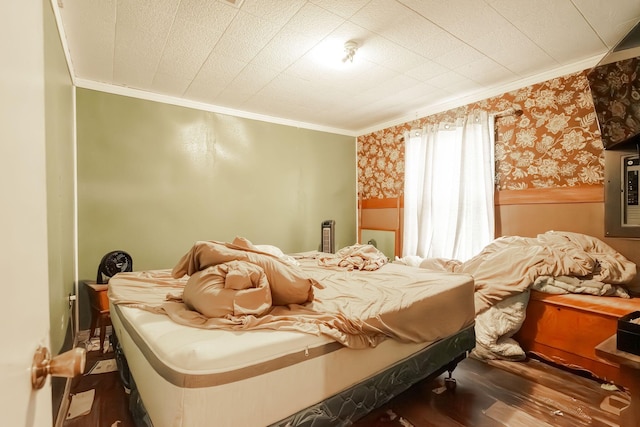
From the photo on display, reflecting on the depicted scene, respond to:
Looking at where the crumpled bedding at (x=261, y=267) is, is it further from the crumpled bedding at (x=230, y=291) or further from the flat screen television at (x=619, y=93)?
the flat screen television at (x=619, y=93)

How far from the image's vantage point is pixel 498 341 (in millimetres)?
2408

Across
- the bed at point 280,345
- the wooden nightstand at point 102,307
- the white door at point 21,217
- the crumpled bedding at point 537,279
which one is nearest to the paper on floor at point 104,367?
the wooden nightstand at point 102,307

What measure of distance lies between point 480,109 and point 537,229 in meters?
1.43

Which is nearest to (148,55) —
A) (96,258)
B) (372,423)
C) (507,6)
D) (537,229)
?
(96,258)

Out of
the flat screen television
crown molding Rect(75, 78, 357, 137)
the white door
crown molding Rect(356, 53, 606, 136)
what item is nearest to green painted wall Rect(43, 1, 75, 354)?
crown molding Rect(75, 78, 357, 137)

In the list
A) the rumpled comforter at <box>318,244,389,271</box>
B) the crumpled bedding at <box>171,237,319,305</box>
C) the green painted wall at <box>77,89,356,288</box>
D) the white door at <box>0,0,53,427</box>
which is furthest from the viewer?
the green painted wall at <box>77,89,356,288</box>

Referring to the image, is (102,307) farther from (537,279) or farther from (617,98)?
(617,98)

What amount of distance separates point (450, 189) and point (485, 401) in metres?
2.34

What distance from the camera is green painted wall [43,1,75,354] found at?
1700 mm

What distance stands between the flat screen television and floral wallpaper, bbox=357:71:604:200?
31 centimetres

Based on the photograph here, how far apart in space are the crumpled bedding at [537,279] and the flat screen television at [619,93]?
85 cm

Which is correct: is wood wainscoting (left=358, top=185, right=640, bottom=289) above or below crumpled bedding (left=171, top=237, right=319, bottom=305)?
above

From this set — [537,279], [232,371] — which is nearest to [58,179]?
[232,371]

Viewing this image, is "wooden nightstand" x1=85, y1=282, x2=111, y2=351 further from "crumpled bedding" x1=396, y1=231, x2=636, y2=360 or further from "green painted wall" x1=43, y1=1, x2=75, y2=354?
"crumpled bedding" x1=396, y1=231, x2=636, y2=360
